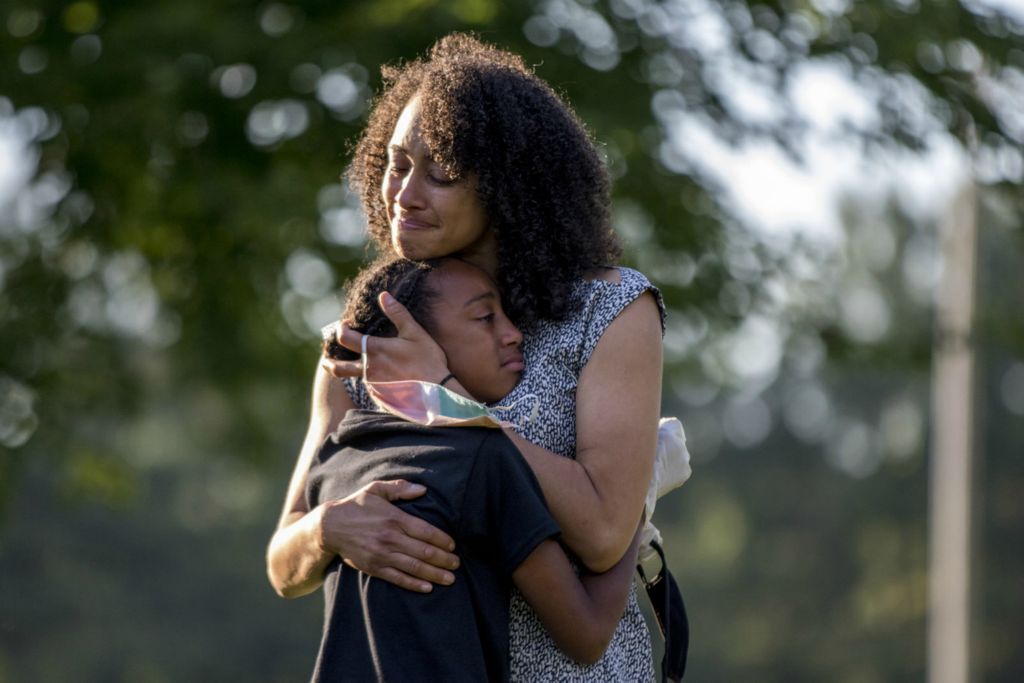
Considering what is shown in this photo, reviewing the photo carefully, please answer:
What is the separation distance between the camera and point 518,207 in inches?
107

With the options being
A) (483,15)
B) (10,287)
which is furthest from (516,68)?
(10,287)

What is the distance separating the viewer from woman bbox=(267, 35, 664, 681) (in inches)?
98.2

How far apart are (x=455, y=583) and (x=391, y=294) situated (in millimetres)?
534

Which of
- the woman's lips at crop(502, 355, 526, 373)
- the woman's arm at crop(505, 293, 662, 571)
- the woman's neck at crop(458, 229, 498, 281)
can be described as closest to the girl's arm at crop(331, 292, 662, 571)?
the woman's arm at crop(505, 293, 662, 571)

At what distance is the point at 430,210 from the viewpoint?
2.69 m

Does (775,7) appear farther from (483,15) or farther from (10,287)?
(10,287)

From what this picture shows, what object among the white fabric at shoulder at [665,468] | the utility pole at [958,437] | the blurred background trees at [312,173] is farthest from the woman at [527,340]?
the utility pole at [958,437]

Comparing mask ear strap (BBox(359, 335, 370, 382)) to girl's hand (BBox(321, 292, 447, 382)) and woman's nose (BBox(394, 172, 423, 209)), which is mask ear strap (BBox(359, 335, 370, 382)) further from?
woman's nose (BBox(394, 172, 423, 209))

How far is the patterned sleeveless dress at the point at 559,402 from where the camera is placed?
2598mm

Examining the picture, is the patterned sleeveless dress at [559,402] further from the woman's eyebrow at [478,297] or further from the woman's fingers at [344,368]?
the woman's fingers at [344,368]

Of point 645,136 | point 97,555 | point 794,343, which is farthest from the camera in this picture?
point 97,555

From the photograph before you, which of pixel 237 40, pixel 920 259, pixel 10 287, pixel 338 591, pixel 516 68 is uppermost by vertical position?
pixel 516 68

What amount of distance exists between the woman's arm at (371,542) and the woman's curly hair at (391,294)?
9.6 inches

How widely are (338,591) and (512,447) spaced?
0.40 meters
